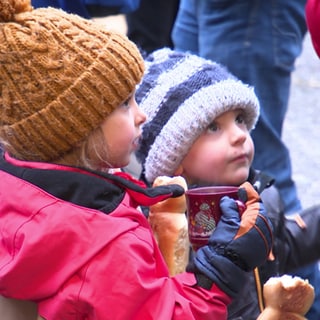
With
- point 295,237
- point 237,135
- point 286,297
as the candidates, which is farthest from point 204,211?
point 295,237

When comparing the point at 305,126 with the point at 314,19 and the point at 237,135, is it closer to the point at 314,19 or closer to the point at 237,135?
the point at 314,19

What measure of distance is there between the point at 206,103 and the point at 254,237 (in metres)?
0.63

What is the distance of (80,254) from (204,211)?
421 mm

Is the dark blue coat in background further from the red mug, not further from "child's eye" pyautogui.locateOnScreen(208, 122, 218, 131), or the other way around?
the red mug

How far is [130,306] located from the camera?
192 cm

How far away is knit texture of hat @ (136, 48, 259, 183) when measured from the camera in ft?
8.48

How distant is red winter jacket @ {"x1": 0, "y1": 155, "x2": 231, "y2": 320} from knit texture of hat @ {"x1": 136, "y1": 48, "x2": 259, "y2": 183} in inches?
23.7

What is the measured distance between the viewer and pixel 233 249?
80.1 inches

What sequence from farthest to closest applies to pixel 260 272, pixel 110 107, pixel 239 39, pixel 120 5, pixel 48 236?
pixel 239 39
pixel 120 5
pixel 260 272
pixel 110 107
pixel 48 236

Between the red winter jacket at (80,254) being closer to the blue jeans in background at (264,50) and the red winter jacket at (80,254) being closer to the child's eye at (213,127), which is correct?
the child's eye at (213,127)

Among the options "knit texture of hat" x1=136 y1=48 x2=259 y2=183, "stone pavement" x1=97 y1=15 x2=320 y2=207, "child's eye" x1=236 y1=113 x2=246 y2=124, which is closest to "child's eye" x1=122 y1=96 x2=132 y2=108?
"knit texture of hat" x1=136 y1=48 x2=259 y2=183

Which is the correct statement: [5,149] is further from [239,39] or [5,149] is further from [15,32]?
[239,39]

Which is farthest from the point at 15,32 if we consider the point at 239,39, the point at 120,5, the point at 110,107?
the point at 239,39

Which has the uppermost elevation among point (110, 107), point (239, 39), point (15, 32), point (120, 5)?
point (15, 32)
